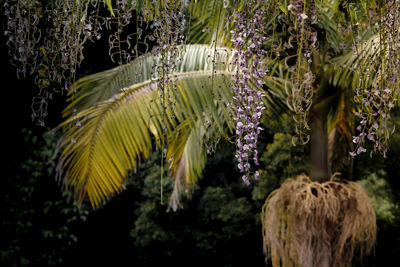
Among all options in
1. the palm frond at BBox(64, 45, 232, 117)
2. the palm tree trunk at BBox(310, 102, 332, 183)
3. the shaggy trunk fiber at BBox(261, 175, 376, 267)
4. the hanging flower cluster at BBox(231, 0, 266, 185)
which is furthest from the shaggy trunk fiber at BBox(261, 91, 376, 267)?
the hanging flower cluster at BBox(231, 0, 266, 185)

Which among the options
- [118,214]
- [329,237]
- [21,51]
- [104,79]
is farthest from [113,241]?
[21,51]

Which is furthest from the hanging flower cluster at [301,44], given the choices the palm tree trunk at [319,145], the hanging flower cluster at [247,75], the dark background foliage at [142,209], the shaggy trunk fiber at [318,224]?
the dark background foliage at [142,209]

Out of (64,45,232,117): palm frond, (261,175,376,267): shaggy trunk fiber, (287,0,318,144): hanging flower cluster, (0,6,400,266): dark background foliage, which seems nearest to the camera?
(287,0,318,144): hanging flower cluster

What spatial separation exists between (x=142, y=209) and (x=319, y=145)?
369cm

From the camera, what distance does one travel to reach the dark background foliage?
5332 millimetres

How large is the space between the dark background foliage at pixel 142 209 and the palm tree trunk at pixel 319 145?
1.53 metres

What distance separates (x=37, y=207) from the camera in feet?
18.4

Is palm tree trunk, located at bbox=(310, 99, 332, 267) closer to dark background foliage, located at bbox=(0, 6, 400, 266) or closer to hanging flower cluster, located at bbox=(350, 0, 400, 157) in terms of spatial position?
dark background foliage, located at bbox=(0, 6, 400, 266)

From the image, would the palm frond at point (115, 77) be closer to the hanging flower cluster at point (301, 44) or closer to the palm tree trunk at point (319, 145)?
the palm tree trunk at point (319, 145)

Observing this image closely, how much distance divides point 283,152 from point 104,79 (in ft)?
9.16

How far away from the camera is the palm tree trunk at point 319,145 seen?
3043mm

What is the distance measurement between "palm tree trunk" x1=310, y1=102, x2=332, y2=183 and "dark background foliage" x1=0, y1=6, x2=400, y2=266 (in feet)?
5.01

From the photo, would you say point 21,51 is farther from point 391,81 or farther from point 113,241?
point 113,241

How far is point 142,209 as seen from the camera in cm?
623
